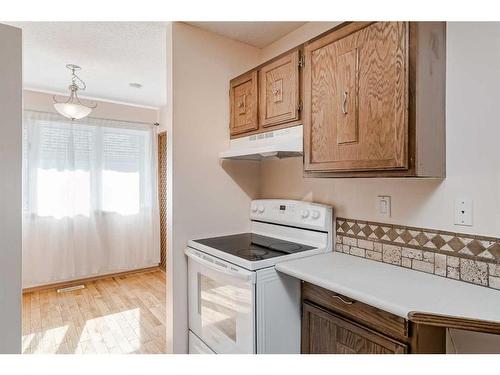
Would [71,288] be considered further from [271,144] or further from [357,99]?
[357,99]

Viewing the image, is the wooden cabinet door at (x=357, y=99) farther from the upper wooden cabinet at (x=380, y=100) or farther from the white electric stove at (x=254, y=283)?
the white electric stove at (x=254, y=283)

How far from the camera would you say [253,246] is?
5.93 ft

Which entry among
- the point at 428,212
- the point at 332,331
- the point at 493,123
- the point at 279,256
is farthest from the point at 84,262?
the point at 493,123

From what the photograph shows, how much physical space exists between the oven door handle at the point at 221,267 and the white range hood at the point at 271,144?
657mm

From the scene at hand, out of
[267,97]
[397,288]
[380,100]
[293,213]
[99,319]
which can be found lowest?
[99,319]

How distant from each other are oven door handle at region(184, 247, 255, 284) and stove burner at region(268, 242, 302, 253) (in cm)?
32

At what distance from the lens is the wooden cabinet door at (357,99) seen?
1.19 metres

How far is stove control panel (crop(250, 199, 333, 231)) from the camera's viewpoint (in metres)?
1.76

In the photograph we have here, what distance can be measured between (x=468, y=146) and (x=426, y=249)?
496 mm

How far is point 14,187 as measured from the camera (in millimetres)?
875

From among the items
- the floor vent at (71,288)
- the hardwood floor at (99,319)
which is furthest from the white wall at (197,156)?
the floor vent at (71,288)

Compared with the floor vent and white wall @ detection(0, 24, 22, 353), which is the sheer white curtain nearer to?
the floor vent

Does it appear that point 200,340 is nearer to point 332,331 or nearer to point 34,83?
point 332,331

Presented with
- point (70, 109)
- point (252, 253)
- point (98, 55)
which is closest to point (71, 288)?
point (70, 109)
